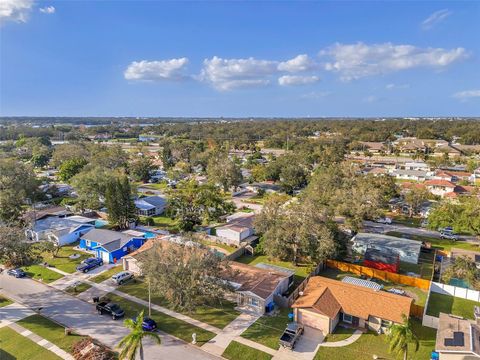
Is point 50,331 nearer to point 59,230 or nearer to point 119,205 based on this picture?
point 59,230

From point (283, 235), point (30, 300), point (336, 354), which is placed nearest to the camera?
point (336, 354)

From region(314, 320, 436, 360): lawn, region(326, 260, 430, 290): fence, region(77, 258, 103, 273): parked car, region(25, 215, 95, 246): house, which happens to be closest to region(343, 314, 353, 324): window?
region(314, 320, 436, 360): lawn

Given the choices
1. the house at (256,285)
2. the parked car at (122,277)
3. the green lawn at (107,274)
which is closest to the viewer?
the house at (256,285)

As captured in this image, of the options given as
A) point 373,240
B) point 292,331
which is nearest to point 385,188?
point 373,240

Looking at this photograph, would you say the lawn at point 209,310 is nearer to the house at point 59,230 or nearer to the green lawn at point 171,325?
the green lawn at point 171,325

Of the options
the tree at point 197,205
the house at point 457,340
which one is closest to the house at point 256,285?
the house at point 457,340

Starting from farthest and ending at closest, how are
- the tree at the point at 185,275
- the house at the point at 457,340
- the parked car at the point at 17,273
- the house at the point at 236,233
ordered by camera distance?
the house at the point at 236,233 → the parked car at the point at 17,273 → the tree at the point at 185,275 → the house at the point at 457,340

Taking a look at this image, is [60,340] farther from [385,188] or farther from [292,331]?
[385,188]

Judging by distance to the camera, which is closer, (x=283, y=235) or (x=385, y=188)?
(x=283, y=235)
